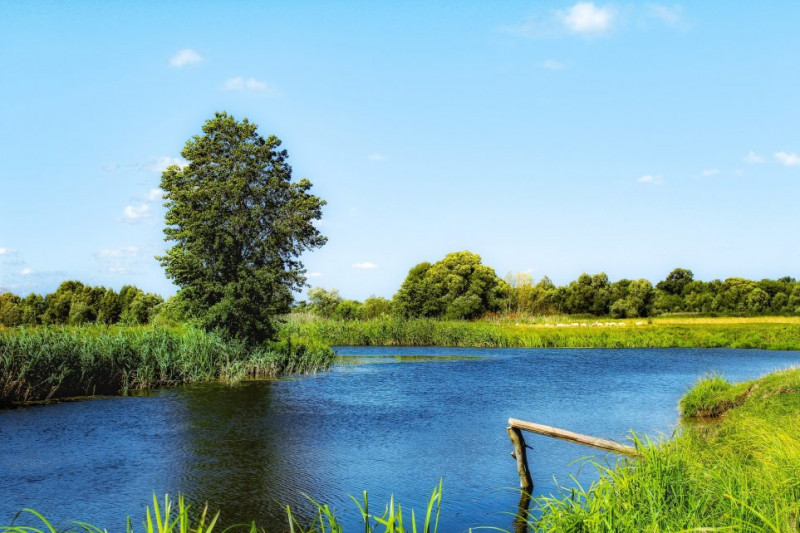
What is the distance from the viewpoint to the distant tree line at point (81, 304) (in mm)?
55994

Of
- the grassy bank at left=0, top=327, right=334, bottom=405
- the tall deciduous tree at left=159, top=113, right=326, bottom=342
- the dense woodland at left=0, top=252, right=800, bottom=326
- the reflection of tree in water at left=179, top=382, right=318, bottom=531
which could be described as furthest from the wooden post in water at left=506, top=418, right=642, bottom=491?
the dense woodland at left=0, top=252, right=800, bottom=326

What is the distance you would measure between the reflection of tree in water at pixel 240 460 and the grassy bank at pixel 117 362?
282 centimetres

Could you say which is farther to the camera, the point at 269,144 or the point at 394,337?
the point at 394,337

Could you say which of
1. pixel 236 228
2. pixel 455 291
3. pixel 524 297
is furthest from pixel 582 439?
pixel 524 297

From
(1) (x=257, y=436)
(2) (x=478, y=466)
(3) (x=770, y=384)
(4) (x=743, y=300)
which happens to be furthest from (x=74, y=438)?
(4) (x=743, y=300)

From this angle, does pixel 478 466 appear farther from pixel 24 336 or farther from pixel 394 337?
pixel 394 337

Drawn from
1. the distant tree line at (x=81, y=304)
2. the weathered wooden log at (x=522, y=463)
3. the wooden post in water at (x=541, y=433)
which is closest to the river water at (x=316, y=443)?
the weathered wooden log at (x=522, y=463)

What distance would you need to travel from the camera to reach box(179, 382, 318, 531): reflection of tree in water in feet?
32.9

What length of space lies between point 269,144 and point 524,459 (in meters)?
21.9

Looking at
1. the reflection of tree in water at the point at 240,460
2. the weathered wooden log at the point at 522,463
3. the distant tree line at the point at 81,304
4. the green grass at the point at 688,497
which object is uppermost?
the distant tree line at the point at 81,304

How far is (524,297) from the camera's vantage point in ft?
253

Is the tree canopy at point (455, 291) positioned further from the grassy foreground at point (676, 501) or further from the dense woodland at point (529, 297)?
the grassy foreground at point (676, 501)

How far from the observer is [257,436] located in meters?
15.2

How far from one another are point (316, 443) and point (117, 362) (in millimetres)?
10440
